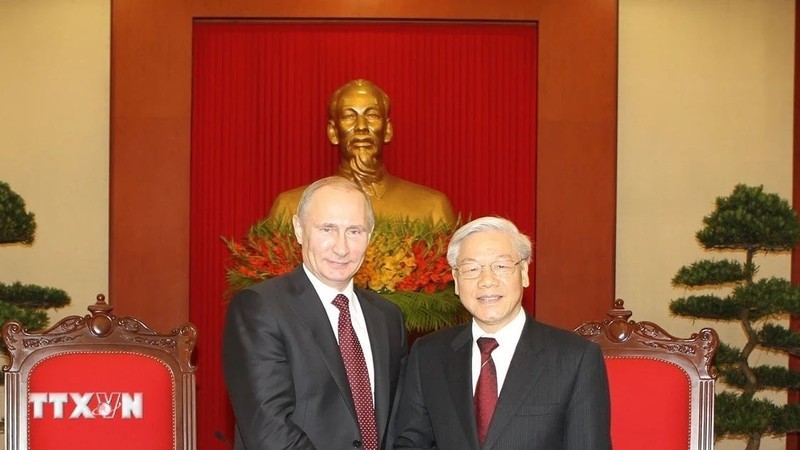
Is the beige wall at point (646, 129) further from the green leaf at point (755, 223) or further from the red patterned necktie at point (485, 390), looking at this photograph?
the red patterned necktie at point (485, 390)

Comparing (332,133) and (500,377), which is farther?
(332,133)

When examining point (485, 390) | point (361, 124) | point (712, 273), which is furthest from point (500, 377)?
point (361, 124)

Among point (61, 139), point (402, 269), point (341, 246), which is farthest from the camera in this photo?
point (61, 139)

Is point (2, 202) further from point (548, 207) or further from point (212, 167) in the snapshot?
point (548, 207)

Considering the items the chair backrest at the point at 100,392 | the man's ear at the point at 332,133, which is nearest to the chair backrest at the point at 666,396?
the chair backrest at the point at 100,392

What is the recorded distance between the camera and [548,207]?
17.0 feet

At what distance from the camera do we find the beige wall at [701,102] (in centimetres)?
527

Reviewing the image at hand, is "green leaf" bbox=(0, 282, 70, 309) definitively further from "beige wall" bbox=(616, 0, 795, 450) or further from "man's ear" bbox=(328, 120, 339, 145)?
"beige wall" bbox=(616, 0, 795, 450)

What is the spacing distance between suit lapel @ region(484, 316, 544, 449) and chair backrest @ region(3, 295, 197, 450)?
91 centimetres

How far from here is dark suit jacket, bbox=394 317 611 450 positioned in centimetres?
212

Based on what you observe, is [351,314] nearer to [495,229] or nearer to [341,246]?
[341,246]

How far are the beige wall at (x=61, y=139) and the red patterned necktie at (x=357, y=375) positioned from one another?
3172 millimetres

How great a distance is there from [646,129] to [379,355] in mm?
3249

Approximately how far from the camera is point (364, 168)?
16.0 feet
